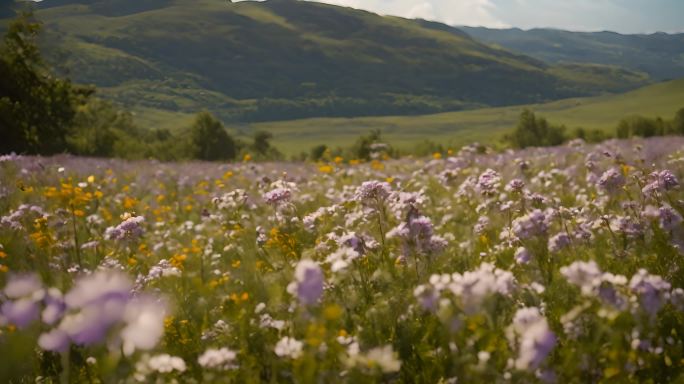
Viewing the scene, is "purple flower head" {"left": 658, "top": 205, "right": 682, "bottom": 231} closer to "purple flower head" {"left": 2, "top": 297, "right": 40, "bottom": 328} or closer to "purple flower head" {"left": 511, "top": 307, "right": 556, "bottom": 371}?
"purple flower head" {"left": 511, "top": 307, "right": 556, "bottom": 371}

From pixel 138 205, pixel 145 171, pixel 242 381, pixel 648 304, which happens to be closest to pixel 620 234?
pixel 648 304

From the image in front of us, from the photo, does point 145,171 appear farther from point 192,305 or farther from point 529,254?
point 529,254

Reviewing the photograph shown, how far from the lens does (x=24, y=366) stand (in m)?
4.19

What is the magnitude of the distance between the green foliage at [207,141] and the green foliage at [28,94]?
1366 cm

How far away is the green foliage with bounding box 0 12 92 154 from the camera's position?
1089 inches

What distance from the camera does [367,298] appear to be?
462cm

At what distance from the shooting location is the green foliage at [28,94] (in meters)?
27.7

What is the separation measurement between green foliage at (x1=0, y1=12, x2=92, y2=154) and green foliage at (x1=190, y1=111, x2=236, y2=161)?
44.8ft

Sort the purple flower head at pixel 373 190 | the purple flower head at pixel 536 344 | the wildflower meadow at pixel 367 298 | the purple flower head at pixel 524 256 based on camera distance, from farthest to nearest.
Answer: the purple flower head at pixel 373 190
the purple flower head at pixel 524 256
the wildflower meadow at pixel 367 298
the purple flower head at pixel 536 344

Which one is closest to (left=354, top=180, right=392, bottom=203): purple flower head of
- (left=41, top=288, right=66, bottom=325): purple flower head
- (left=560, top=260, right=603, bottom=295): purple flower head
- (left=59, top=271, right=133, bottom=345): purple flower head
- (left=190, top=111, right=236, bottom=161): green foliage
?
(left=560, top=260, right=603, bottom=295): purple flower head

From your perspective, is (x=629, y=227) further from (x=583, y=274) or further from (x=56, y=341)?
(x=56, y=341)

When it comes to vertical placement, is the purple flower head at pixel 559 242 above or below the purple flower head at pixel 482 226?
above

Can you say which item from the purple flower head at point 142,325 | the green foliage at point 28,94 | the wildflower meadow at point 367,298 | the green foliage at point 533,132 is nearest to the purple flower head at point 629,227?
the wildflower meadow at point 367,298

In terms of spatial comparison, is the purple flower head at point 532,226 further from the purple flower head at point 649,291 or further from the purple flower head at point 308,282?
the purple flower head at point 308,282
